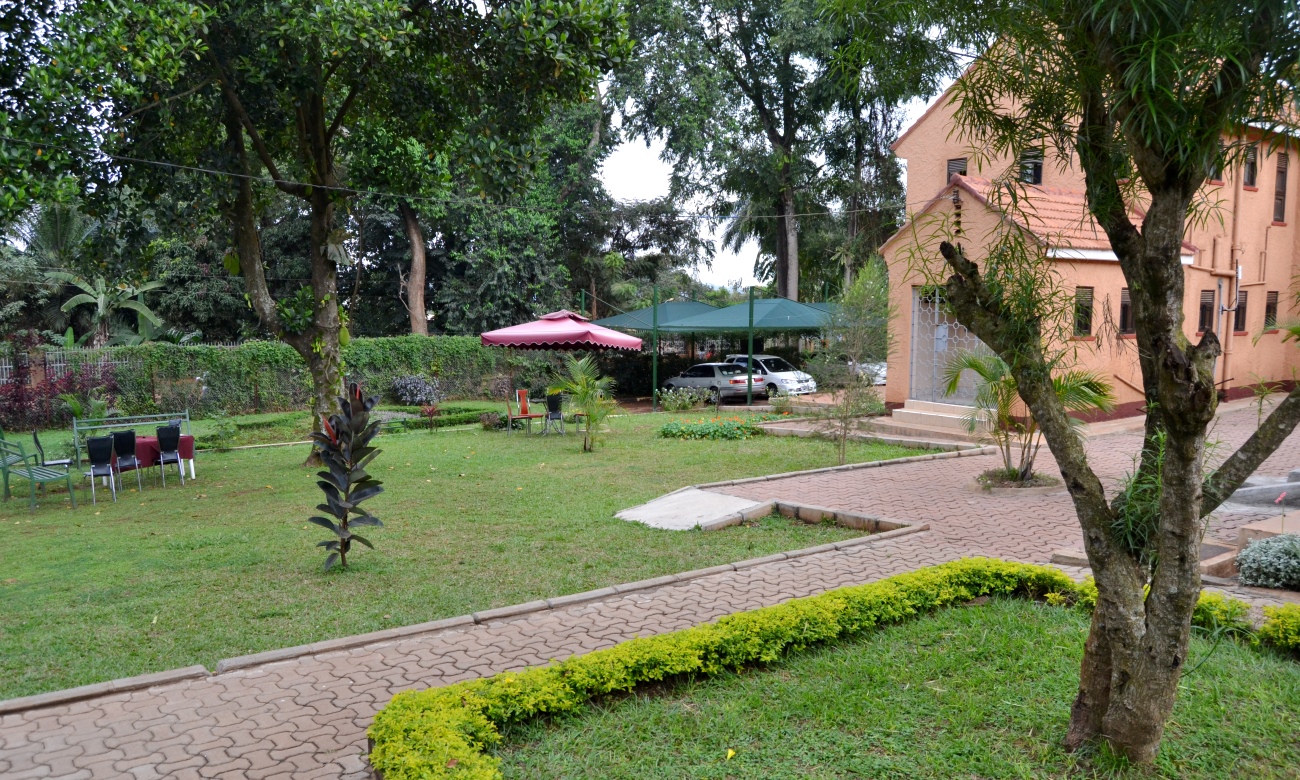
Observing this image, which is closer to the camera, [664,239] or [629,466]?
[629,466]

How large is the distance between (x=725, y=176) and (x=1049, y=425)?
30.7 m

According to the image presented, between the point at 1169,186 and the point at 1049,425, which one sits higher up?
the point at 1169,186

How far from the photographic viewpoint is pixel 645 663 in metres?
4.48

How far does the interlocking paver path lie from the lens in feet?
12.8

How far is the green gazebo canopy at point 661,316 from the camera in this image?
2425 centimetres

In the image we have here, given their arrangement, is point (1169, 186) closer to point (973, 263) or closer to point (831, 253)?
point (973, 263)

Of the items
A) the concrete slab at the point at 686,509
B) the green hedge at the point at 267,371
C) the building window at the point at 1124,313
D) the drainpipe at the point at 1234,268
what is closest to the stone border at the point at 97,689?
the concrete slab at the point at 686,509

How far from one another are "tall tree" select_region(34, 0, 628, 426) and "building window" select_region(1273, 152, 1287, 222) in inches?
720

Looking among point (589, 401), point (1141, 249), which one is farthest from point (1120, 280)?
point (1141, 249)

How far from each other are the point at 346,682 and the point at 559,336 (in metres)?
12.9

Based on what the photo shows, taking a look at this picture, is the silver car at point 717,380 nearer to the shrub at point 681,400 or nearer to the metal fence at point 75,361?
the shrub at point 681,400

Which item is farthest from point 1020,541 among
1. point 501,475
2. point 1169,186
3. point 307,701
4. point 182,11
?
point 182,11

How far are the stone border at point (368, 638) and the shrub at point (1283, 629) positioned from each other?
321 cm

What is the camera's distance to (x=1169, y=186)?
3137mm
